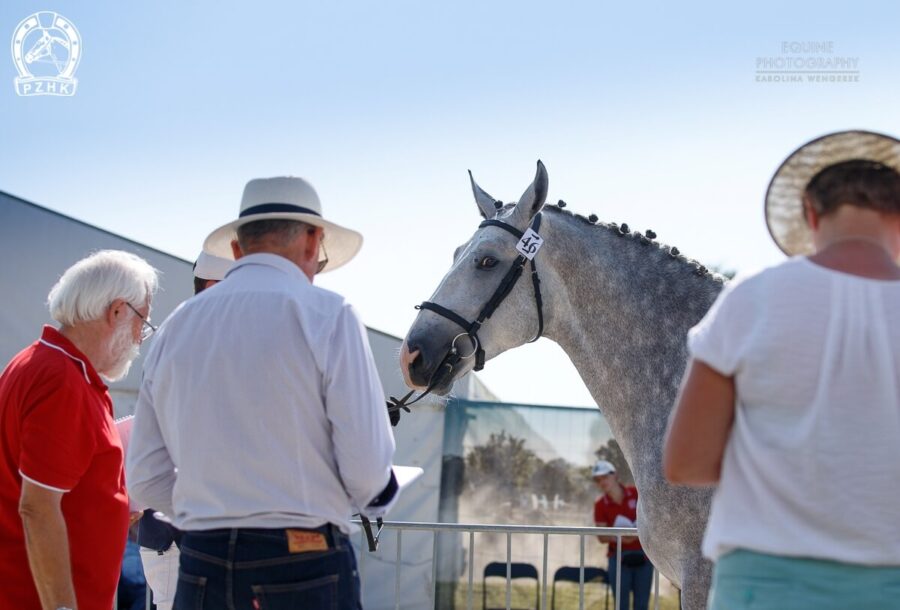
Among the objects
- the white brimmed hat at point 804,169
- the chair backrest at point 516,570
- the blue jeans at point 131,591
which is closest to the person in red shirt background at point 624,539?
the chair backrest at point 516,570

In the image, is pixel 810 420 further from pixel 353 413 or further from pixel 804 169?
pixel 353 413

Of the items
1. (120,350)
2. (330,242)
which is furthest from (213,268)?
(330,242)

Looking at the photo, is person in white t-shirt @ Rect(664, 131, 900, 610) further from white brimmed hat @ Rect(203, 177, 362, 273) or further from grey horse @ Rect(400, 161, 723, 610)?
grey horse @ Rect(400, 161, 723, 610)

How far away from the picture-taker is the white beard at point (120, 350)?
326 centimetres

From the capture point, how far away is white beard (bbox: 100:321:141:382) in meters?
3.26

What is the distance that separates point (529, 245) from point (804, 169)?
2114mm

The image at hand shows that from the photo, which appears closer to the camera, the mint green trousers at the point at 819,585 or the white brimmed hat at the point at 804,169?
the mint green trousers at the point at 819,585

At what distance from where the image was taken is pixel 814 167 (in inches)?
80.9

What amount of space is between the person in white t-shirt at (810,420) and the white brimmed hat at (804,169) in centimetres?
8

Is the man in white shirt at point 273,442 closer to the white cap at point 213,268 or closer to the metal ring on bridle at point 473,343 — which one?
the white cap at point 213,268

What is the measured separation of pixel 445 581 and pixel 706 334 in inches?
353

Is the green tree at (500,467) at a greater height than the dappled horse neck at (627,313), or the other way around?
the dappled horse neck at (627,313)

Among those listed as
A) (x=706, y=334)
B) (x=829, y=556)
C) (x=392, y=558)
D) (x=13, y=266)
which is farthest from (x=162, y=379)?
(x=13, y=266)

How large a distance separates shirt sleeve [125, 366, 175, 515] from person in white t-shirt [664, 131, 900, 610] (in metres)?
1.45
